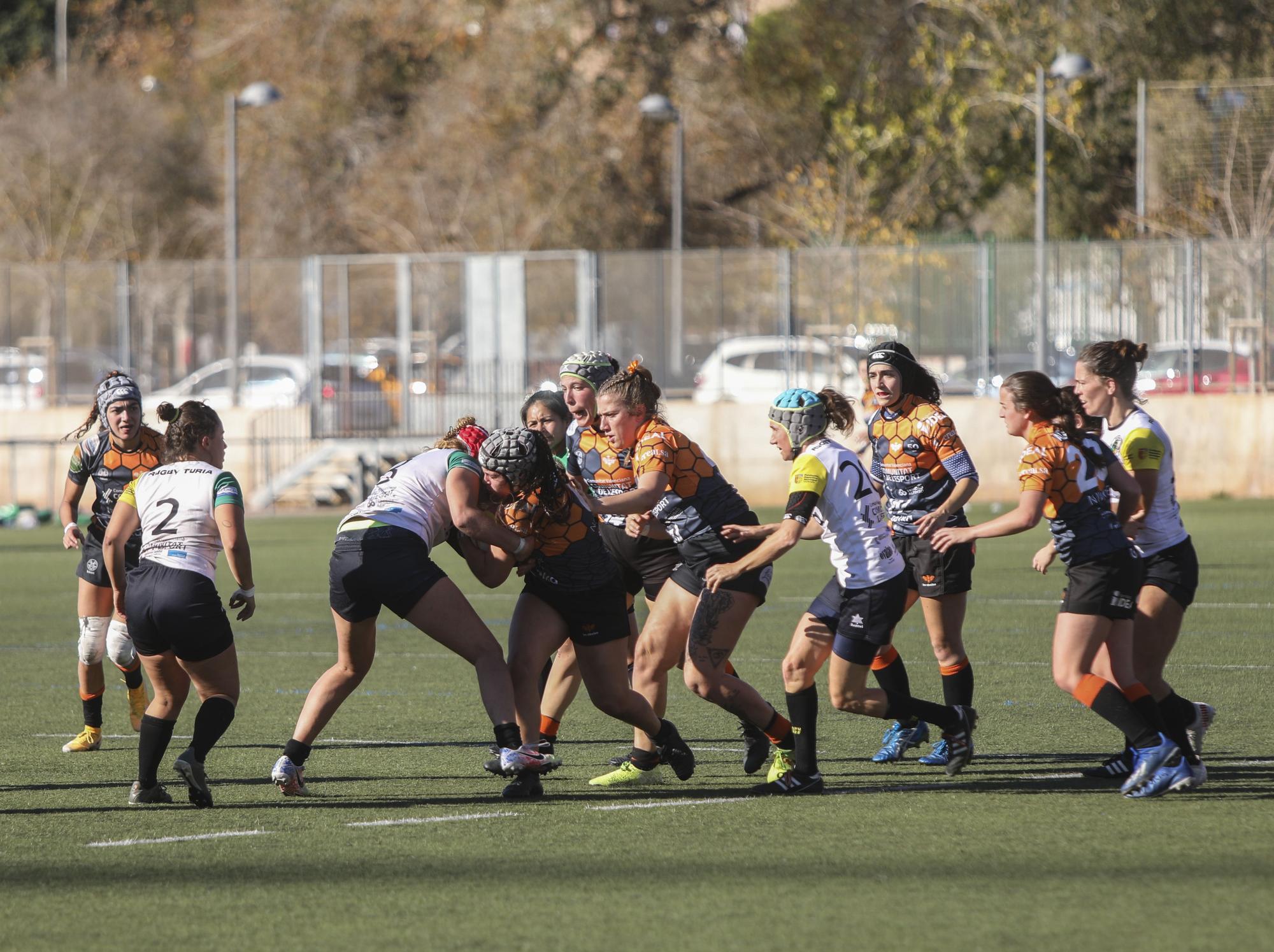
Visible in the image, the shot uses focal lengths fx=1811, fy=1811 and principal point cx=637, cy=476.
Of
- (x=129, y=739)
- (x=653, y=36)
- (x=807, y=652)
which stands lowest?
(x=129, y=739)

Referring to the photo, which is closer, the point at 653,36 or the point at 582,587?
the point at 582,587

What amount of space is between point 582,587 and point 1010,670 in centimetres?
431

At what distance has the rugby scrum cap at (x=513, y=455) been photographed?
7.07 meters

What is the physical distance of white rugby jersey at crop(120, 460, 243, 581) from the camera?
7152 millimetres

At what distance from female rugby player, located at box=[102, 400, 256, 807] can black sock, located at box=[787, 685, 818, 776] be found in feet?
7.41

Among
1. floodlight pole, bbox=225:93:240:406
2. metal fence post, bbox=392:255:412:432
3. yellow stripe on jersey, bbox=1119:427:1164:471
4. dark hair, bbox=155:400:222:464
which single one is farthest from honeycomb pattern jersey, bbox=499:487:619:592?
floodlight pole, bbox=225:93:240:406

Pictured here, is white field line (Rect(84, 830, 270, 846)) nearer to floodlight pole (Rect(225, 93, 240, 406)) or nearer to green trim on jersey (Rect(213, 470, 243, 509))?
green trim on jersey (Rect(213, 470, 243, 509))

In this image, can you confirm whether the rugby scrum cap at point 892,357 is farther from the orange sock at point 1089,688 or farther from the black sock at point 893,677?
the orange sock at point 1089,688

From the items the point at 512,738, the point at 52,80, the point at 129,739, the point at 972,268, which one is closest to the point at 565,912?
the point at 512,738

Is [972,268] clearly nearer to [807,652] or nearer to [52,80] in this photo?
[807,652]

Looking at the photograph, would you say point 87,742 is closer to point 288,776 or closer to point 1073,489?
point 288,776

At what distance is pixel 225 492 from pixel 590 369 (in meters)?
1.99

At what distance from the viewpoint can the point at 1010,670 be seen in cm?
1088

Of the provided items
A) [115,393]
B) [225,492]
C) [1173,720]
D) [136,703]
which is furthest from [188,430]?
[1173,720]
